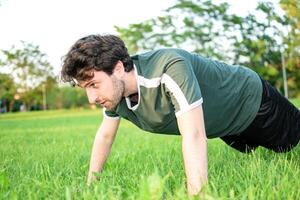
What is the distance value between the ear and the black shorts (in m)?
1.22

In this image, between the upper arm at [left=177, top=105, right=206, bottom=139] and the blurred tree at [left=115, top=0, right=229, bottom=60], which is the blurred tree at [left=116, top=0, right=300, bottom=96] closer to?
the blurred tree at [left=115, top=0, right=229, bottom=60]

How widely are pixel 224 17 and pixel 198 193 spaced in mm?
43613

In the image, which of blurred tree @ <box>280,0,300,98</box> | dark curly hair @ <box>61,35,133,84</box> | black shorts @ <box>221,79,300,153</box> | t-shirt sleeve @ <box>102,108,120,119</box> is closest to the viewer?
dark curly hair @ <box>61,35,133,84</box>

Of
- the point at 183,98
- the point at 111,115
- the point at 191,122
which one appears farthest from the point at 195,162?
the point at 111,115

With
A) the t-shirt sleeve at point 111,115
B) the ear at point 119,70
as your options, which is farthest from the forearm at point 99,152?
the ear at point 119,70

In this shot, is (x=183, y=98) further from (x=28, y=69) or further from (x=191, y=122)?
(x=28, y=69)

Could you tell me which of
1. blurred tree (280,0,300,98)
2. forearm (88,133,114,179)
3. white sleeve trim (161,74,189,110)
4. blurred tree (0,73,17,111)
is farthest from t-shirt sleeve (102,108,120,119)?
blurred tree (0,73,17,111)

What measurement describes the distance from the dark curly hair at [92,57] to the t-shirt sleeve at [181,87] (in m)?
0.31

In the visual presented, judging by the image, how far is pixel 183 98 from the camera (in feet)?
7.86

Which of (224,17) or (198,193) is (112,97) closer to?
(198,193)

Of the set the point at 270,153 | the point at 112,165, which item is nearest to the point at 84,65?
the point at 112,165

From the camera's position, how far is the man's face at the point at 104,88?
103 inches

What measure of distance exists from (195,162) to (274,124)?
4.19 feet

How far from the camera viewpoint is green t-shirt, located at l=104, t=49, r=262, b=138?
246cm
